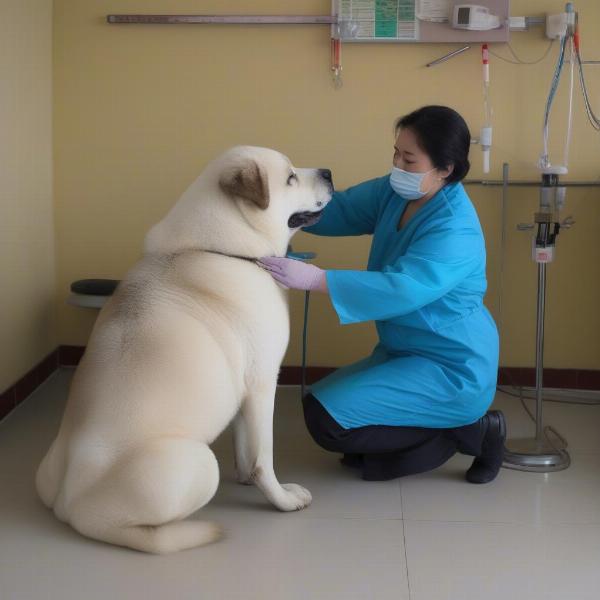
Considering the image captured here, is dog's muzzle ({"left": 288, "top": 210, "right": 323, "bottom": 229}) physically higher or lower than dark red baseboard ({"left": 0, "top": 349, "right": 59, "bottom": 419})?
higher

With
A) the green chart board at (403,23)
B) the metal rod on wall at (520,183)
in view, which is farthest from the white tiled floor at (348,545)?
the green chart board at (403,23)

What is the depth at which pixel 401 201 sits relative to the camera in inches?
105

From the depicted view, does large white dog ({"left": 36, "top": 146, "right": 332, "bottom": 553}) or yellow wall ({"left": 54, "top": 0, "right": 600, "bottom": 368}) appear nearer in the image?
large white dog ({"left": 36, "top": 146, "right": 332, "bottom": 553})

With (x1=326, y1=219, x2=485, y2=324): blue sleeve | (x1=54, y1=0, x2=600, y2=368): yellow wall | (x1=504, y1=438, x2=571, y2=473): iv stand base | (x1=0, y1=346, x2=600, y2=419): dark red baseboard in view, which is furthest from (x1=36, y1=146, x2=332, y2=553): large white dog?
(x1=0, y1=346, x2=600, y2=419): dark red baseboard

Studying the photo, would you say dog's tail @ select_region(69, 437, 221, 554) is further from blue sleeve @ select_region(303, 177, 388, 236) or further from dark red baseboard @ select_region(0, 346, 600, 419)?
dark red baseboard @ select_region(0, 346, 600, 419)

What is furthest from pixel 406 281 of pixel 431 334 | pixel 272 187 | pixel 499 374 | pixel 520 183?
pixel 499 374

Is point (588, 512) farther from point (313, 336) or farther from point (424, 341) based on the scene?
point (313, 336)

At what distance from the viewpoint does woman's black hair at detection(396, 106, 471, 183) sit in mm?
2500

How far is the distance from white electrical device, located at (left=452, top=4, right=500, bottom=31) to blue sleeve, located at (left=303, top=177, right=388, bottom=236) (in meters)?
0.80

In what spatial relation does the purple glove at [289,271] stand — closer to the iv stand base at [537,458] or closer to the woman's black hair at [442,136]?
the woman's black hair at [442,136]

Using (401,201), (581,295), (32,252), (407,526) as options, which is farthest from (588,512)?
(32,252)

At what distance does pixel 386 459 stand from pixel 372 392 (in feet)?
0.73

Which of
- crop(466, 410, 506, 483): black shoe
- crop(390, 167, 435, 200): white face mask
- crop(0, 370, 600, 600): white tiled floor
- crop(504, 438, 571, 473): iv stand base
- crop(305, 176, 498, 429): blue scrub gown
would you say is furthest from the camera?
crop(504, 438, 571, 473): iv stand base

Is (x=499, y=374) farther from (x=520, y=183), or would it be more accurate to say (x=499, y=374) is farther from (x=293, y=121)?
(x=293, y=121)
